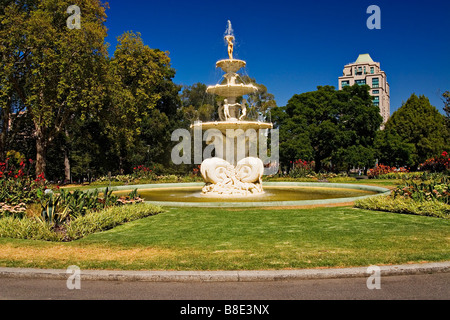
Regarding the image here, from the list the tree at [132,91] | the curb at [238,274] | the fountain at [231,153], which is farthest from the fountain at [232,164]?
the tree at [132,91]

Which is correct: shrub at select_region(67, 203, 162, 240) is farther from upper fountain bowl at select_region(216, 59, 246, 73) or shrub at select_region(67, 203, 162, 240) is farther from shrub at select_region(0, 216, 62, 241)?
upper fountain bowl at select_region(216, 59, 246, 73)

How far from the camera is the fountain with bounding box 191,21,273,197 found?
55.3ft

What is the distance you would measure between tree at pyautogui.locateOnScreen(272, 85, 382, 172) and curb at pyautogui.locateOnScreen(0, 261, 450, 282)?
30.0m

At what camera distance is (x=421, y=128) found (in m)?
49.2

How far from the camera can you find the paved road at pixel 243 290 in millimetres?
5242

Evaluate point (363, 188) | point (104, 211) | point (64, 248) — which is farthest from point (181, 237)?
point (363, 188)

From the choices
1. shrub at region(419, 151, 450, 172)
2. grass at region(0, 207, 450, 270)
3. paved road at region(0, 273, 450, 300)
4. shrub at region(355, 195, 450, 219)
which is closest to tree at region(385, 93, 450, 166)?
shrub at region(419, 151, 450, 172)

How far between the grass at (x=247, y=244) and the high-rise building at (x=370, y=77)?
396 ft

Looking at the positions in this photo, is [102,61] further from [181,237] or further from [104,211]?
[181,237]

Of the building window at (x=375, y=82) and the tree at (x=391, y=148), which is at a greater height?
the building window at (x=375, y=82)
